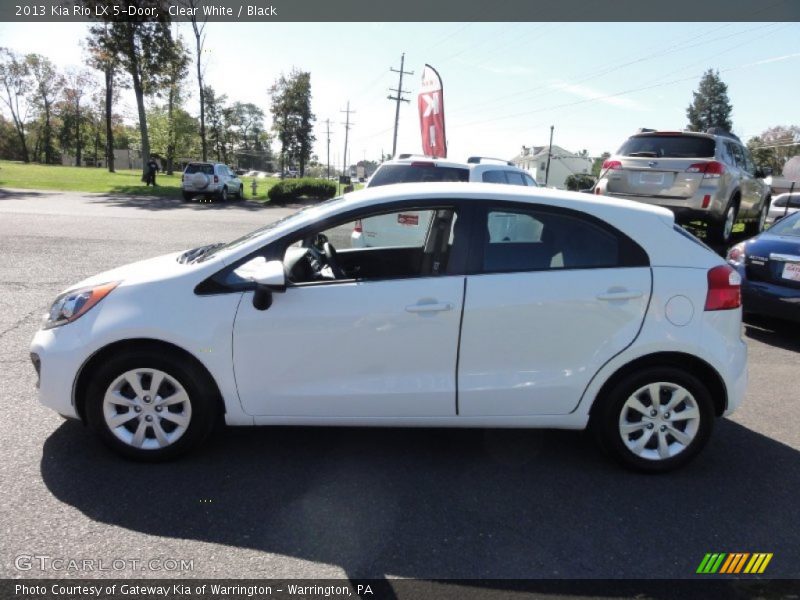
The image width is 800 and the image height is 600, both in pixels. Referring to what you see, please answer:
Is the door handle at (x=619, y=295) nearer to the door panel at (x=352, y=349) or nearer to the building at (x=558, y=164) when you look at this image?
the door panel at (x=352, y=349)

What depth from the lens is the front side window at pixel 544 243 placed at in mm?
3254

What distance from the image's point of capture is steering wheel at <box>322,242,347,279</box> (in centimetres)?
390

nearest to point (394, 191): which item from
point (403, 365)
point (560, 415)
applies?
point (403, 365)

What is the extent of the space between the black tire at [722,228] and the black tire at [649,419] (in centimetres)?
739

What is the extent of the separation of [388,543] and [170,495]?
1.19m

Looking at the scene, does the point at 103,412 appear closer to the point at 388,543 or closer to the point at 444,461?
the point at 388,543

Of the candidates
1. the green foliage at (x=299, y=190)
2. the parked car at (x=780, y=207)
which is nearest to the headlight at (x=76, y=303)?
the parked car at (x=780, y=207)

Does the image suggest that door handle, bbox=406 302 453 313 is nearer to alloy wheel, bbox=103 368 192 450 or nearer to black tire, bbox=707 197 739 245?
alloy wheel, bbox=103 368 192 450

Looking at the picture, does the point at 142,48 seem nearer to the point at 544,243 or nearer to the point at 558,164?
the point at 544,243

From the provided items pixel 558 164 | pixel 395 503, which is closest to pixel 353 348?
pixel 395 503

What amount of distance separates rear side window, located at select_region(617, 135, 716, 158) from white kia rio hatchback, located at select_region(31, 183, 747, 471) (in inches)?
273

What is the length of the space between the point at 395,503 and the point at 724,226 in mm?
9210

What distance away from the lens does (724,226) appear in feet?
32.3

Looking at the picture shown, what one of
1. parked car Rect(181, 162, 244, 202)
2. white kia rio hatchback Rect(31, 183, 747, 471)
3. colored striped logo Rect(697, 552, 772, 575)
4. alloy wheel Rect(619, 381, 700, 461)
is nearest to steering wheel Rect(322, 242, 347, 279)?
white kia rio hatchback Rect(31, 183, 747, 471)
